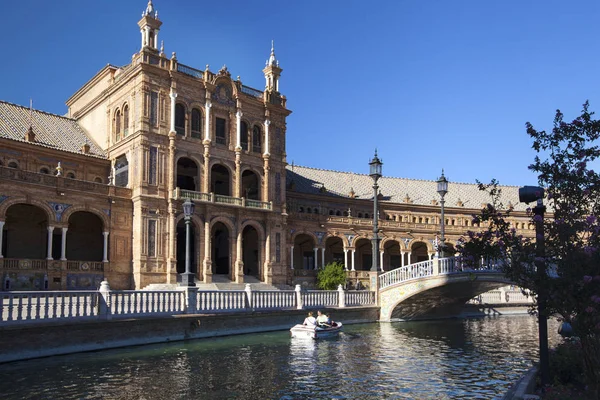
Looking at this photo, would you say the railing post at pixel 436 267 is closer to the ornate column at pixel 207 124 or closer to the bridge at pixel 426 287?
the bridge at pixel 426 287

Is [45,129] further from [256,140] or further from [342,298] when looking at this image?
[342,298]

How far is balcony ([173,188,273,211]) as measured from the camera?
3828 centimetres

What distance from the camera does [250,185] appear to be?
1876 inches

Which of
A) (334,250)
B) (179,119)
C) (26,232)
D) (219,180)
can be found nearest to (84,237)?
(26,232)

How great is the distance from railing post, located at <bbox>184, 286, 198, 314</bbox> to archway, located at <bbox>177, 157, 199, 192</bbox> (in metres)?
18.1

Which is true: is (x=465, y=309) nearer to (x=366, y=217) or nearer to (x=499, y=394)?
(x=366, y=217)

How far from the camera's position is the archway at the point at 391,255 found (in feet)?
190

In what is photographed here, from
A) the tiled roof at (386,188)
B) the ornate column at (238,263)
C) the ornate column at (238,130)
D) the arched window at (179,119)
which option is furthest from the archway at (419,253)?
the arched window at (179,119)

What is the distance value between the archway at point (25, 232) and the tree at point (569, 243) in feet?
97.2

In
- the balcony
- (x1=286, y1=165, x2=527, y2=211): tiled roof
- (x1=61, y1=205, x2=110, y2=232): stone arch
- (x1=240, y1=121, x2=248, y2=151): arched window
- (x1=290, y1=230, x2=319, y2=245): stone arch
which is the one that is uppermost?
(x1=240, y1=121, x2=248, y2=151): arched window

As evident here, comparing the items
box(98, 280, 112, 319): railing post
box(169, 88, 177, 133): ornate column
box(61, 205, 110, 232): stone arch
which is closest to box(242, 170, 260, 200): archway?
box(169, 88, 177, 133): ornate column

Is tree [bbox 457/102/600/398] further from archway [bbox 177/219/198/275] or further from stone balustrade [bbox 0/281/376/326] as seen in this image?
archway [bbox 177/219/198/275]

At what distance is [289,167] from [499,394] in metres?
46.3

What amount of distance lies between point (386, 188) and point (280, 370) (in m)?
48.6
